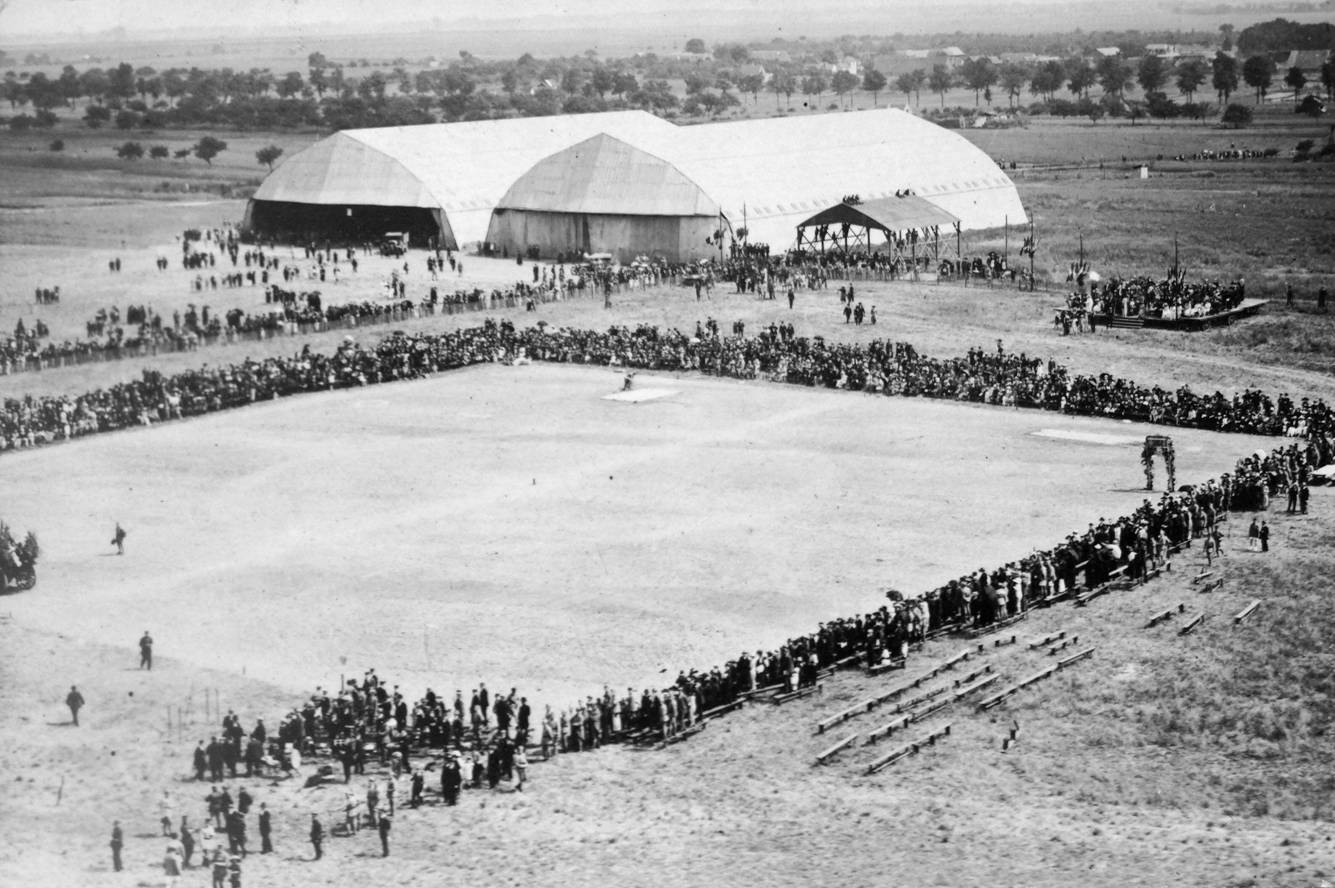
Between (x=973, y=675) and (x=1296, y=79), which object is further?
(x=1296, y=79)

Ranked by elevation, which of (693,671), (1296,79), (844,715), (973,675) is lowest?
(844,715)

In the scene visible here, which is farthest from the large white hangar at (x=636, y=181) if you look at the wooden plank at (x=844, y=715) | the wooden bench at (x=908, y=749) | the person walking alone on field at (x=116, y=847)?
the person walking alone on field at (x=116, y=847)

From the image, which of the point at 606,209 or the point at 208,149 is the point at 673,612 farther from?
the point at 208,149

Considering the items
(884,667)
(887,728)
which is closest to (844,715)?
(887,728)

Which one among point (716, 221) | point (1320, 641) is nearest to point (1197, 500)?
point (1320, 641)

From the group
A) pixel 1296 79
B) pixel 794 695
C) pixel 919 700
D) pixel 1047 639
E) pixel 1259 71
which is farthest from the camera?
pixel 1296 79

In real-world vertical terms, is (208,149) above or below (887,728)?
above

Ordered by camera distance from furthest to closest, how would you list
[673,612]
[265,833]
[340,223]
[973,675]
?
[340,223]
[673,612]
[973,675]
[265,833]

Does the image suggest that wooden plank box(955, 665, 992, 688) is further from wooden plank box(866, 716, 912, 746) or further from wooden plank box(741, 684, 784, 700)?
wooden plank box(741, 684, 784, 700)
